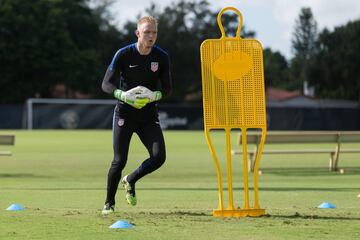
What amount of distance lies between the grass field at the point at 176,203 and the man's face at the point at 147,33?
1.94 meters

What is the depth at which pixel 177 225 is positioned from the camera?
8648mm

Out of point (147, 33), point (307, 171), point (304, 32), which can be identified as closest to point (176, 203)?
point (147, 33)

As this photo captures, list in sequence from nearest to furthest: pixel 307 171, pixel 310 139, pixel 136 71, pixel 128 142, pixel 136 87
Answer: pixel 136 87, pixel 136 71, pixel 128 142, pixel 307 171, pixel 310 139

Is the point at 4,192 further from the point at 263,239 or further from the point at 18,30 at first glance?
the point at 18,30

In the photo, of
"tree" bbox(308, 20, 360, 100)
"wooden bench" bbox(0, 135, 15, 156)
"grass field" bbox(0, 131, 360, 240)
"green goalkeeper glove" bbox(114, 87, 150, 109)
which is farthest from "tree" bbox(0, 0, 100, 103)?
"green goalkeeper glove" bbox(114, 87, 150, 109)

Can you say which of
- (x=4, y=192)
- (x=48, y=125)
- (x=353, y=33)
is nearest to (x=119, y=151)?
(x=4, y=192)

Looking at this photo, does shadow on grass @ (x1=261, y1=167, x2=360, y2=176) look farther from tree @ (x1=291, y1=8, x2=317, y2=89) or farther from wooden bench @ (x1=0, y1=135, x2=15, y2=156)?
tree @ (x1=291, y1=8, x2=317, y2=89)

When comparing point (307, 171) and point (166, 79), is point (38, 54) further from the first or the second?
point (166, 79)

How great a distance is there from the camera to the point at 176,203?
11.5 m

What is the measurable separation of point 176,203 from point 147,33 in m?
3.04

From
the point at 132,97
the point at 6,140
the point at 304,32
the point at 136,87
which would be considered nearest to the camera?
the point at 132,97

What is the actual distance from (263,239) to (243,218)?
167cm

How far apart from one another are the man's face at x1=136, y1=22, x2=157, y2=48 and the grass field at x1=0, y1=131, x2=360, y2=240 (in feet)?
6.37

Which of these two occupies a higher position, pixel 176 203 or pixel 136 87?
pixel 136 87
